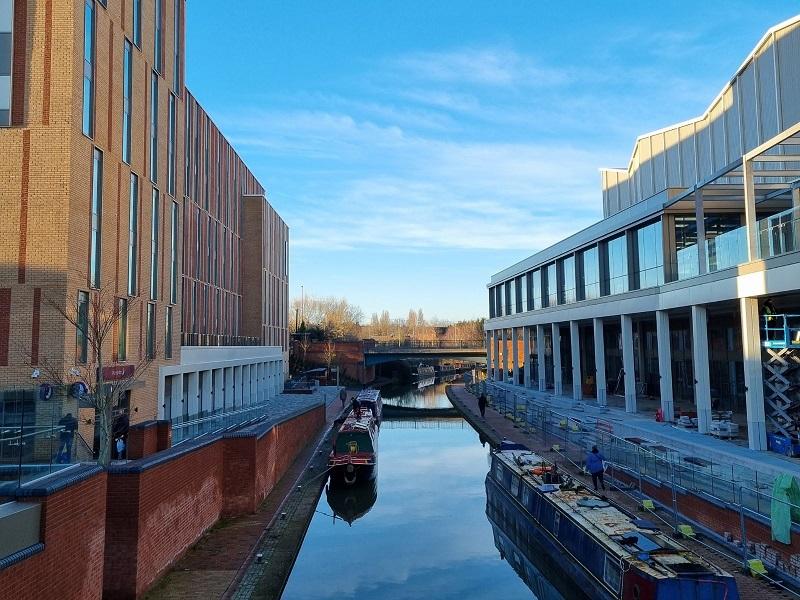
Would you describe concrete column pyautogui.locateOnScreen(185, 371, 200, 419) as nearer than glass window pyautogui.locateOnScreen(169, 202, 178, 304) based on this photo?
No

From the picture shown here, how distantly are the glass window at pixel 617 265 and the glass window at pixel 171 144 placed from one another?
2284 cm

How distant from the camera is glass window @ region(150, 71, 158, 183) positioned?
1011 inches

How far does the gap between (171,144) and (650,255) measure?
2312 cm

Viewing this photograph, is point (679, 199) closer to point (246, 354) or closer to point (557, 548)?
point (557, 548)

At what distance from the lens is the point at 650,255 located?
1215 inches

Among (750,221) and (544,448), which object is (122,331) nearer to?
(544,448)

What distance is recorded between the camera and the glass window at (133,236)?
23484 millimetres

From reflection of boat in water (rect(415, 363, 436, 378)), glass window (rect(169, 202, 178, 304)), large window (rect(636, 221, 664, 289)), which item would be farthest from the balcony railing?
reflection of boat in water (rect(415, 363, 436, 378))

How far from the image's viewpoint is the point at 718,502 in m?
14.8

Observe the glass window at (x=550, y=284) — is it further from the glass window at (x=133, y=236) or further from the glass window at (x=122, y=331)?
the glass window at (x=122, y=331)

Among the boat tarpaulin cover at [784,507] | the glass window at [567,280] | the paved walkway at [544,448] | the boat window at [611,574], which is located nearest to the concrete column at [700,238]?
the paved walkway at [544,448]

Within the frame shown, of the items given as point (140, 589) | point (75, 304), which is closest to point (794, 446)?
point (140, 589)

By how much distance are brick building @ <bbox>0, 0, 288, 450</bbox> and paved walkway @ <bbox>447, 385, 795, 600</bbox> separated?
47.4 feet

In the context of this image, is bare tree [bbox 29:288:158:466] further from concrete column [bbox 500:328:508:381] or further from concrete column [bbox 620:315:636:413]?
concrete column [bbox 500:328:508:381]
